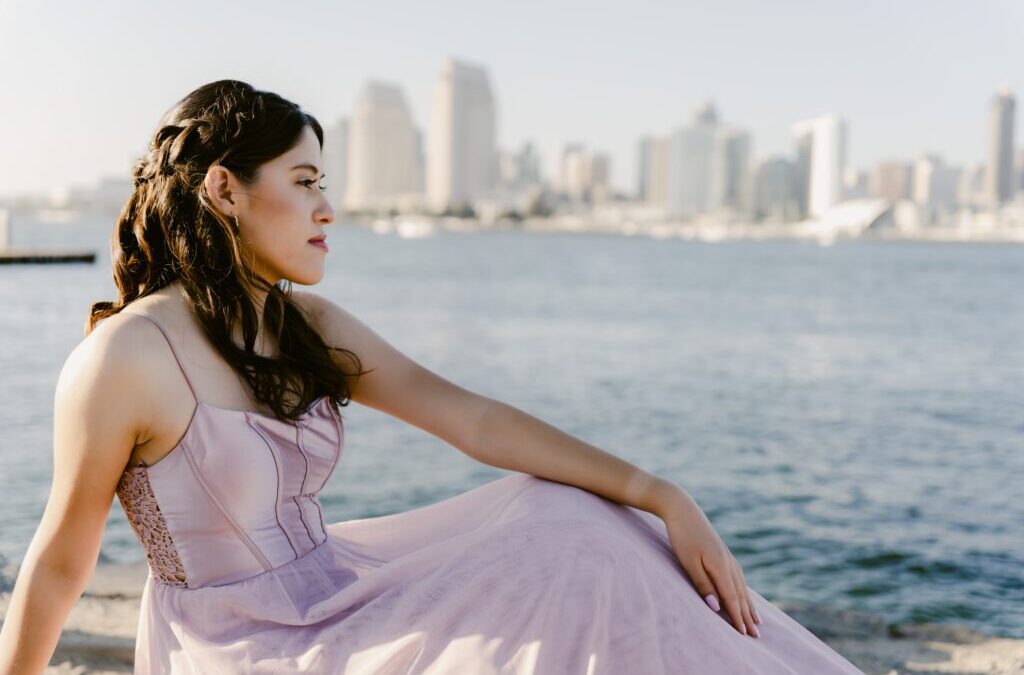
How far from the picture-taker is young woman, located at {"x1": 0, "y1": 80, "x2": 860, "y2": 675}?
1.42 meters

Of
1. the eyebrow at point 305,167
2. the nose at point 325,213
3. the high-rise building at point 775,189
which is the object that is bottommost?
the nose at point 325,213

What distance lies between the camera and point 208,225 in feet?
5.46

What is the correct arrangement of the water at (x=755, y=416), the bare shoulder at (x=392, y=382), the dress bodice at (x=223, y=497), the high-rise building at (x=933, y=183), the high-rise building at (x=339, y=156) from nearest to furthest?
the dress bodice at (x=223, y=497)
the bare shoulder at (x=392, y=382)
the water at (x=755, y=416)
the high-rise building at (x=933, y=183)
the high-rise building at (x=339, y=156)

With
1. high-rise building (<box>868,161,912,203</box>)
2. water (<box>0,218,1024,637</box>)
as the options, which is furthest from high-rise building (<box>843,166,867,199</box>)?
water (<box>0,218,1024,637</box>)

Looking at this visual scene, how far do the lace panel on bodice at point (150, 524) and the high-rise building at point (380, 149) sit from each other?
129 m

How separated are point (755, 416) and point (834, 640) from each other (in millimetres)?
9148

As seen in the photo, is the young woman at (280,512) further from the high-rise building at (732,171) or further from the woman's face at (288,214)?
the high-rise building at (732,171)

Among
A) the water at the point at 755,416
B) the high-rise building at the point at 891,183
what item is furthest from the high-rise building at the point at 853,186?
the water at the point at 755,416

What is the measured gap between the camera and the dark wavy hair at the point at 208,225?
1653 mm

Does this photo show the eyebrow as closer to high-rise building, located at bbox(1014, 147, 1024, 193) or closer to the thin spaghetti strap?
the thin spaghetti strap

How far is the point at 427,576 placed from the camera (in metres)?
1.49

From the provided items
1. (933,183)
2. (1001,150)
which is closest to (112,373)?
(1001,150)

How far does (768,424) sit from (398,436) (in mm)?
4281

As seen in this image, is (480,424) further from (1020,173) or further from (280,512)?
(1020,173)
